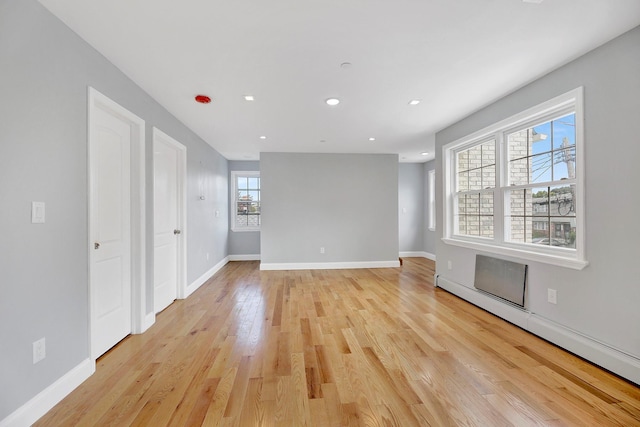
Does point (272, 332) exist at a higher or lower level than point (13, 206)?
lower

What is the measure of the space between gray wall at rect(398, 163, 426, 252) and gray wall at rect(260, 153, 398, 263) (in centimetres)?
146

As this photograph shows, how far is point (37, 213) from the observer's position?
5.14 ft

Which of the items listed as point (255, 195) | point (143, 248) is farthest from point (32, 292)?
point (255, 195)

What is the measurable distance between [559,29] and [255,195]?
599 cm

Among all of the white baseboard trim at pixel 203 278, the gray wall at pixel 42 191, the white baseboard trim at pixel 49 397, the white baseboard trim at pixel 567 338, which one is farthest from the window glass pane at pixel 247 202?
the white baseboard trim at pixel 567 338

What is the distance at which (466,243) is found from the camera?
11.9 ft

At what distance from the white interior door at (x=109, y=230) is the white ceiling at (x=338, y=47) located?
0.62m

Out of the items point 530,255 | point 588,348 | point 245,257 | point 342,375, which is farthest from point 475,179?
point 245,257

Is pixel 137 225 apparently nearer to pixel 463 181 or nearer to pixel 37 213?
pixel 37 213

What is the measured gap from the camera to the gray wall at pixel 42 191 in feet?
4.61

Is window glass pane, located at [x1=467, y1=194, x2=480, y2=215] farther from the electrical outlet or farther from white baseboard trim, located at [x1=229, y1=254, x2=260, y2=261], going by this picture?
white baseboard trim, located at [x1=229, y1=254, x2=260, y2=261]

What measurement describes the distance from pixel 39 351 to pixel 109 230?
1037 millimetres

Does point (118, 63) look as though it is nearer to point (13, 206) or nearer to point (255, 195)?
point (13, 206)

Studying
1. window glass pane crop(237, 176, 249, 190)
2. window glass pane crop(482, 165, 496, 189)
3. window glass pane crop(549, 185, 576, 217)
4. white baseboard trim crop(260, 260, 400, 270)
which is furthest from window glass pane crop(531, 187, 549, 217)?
window glass pane crop(237, 176, 249, 190)
